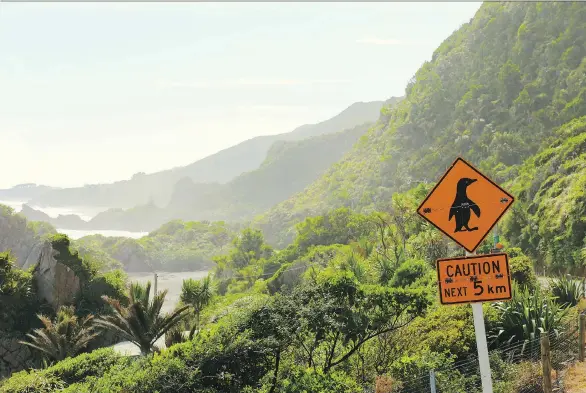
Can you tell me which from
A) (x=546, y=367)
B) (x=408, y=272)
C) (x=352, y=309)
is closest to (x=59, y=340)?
(x=352, y=309)

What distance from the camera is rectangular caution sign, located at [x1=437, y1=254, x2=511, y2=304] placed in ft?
15.6

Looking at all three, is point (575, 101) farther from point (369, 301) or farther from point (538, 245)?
point (369, 301)

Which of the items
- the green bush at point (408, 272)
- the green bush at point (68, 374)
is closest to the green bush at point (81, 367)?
the green bush at point (68, 374)

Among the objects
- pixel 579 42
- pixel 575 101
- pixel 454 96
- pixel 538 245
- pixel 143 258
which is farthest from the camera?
pixel 143 258

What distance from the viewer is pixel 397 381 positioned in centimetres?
833

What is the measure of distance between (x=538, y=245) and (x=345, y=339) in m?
31.6

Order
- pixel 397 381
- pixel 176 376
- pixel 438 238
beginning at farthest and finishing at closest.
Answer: pixel 438 238 → pixel 397 381 → pixel 176 376

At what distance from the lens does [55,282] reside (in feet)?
87.9

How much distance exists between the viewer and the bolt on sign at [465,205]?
16.0 ft

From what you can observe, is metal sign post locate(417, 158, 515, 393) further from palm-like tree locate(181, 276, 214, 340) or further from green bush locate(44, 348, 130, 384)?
palm-like tree locate(181, 276, 214, 340)

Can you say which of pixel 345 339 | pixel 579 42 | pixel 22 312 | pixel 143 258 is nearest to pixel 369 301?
pixel 345 339

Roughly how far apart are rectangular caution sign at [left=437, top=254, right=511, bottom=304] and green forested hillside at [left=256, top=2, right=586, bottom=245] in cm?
7031

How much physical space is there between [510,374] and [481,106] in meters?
96.4

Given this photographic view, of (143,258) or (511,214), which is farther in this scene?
(143,258)
